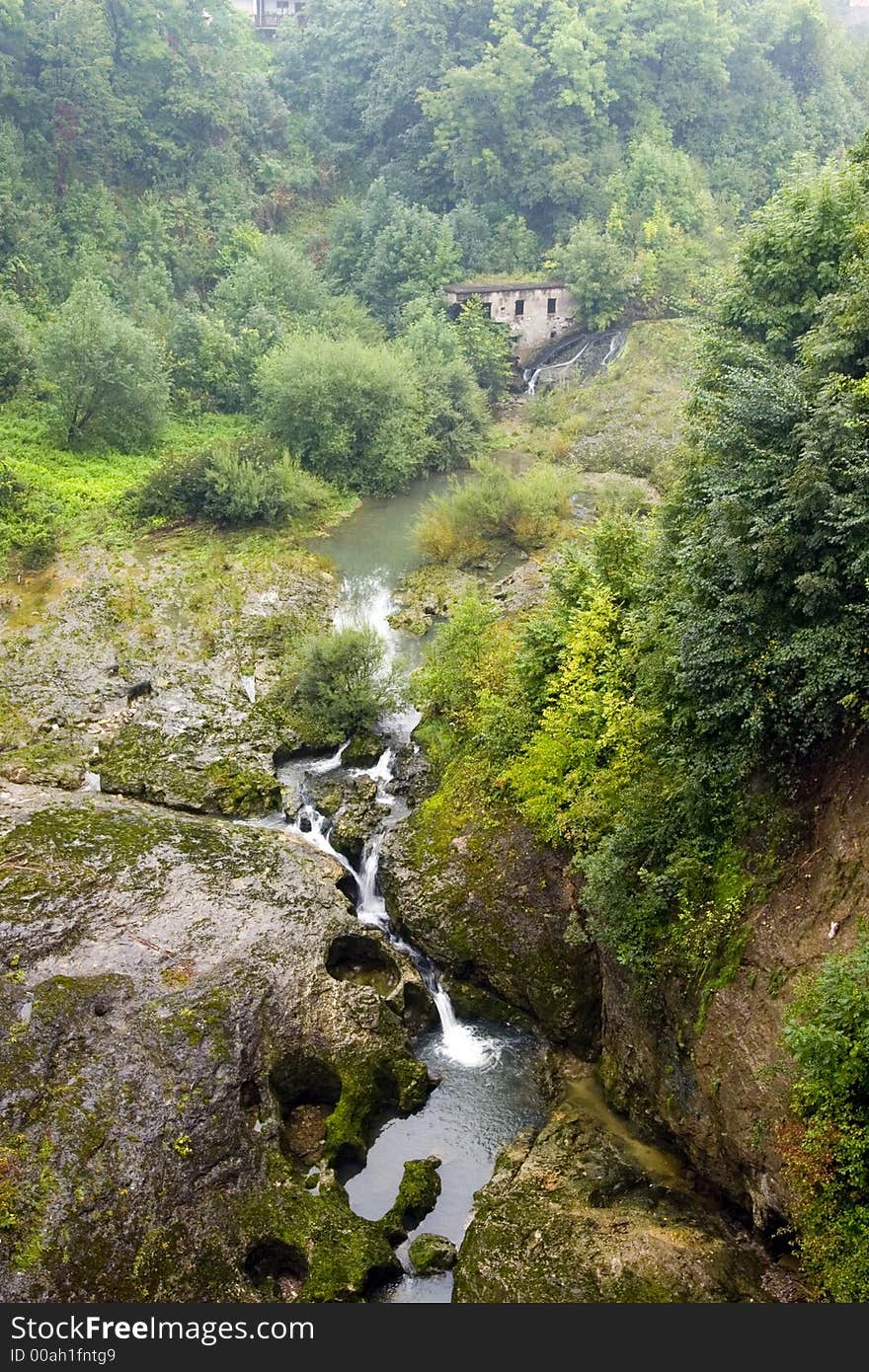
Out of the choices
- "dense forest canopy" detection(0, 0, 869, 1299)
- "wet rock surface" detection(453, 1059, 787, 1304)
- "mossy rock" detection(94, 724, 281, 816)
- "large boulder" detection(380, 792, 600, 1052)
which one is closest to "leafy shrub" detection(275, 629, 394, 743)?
"dense forest canopy" detection(0, 0, 869, 1299)

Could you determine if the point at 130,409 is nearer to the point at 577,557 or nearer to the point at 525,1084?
the point at 577,557

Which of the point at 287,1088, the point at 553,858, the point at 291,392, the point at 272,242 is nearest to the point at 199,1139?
the point at 287,1088

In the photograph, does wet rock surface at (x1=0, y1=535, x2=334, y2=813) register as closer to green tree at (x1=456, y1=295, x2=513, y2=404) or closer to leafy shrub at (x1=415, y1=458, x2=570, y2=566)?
leafy shrub at (x1=415, y1=458, x2=570, y2=566)

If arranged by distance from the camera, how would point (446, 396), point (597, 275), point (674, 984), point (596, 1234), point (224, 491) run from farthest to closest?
point (597, 275)
point (446, 396)
point (224, 491)
point (674, 984)
point (596, 1234)

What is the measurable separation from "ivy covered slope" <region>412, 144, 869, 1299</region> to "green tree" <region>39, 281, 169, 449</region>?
25065 millimetres

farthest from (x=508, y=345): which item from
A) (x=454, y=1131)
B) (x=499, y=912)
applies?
(x=454, y=1131)

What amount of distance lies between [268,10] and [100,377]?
49207 mm

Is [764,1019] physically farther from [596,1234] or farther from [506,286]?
[506,286]

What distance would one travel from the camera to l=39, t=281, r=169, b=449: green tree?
116 ft

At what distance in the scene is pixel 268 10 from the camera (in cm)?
6938

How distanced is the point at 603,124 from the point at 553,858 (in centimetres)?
5124

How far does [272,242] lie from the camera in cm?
4950

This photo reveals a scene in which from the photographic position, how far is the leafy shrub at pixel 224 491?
108 feet

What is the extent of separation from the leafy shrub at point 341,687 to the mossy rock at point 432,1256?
11575 millimetres
